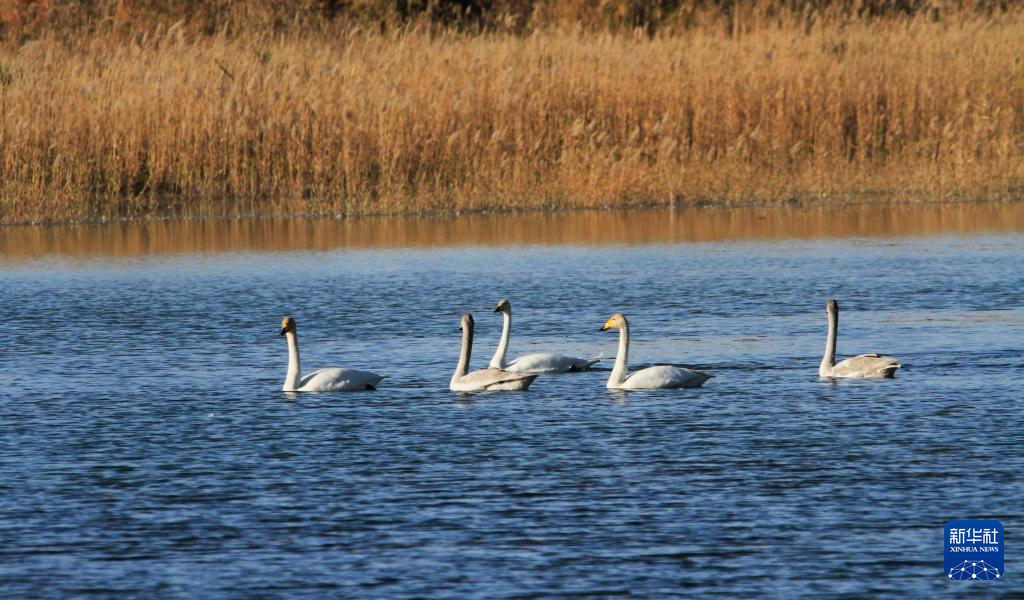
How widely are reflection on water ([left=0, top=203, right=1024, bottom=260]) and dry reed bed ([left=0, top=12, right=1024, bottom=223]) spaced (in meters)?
0.37

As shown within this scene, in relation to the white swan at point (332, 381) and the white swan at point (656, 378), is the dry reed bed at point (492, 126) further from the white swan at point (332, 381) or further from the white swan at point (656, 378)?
the white swan at point (656, 378)

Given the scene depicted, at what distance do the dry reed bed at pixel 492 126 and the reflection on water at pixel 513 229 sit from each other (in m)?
0.37

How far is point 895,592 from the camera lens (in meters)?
6.50

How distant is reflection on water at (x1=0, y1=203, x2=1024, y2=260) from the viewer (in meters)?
20.2

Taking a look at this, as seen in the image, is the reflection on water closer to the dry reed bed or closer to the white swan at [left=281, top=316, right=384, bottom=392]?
the dry reed bed

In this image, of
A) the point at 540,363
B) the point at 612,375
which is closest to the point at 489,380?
the point at 540,363

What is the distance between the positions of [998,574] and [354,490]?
3019 millimetres

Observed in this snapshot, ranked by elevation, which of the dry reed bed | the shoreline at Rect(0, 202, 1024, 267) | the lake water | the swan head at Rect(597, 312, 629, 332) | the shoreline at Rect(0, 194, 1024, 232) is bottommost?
the lake water

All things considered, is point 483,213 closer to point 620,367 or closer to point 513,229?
point 513,229

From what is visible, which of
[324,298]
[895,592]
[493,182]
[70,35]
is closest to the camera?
[895,592]

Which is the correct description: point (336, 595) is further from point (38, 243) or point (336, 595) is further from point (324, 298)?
point (38, 243)

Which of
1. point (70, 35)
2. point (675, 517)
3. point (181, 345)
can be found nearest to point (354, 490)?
point (675, 517)

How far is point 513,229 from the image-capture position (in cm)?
2134

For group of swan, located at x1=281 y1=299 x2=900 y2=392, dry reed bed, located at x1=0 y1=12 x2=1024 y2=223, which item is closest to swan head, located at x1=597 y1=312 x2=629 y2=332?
group of swan, located at x1=281 y1=299 x2=900 y2=392
